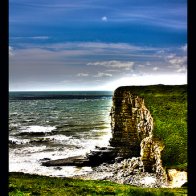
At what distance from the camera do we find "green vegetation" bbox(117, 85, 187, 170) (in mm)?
38350

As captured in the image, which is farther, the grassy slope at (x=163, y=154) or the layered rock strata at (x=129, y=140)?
the layered rock strata at (x=129, y=140)

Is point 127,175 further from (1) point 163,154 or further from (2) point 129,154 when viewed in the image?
(2) point 129,154

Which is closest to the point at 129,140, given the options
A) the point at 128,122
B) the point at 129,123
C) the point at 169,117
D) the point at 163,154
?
the point at 129,123

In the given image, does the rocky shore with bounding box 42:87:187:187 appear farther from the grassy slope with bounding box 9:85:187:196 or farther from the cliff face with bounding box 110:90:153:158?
the grassy slope with bounding box 9:85:187:196

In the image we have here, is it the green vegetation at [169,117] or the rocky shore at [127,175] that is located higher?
the green vegetation at [169,117]

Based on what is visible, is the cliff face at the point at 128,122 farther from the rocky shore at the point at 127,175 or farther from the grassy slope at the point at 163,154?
the rocky shore at the point at 127,175

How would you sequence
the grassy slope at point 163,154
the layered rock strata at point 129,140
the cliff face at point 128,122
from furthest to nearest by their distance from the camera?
1. the cliff face at point 128,122
2. the layered rock strata at point 129,140
3. the grassy slope at point 163,154

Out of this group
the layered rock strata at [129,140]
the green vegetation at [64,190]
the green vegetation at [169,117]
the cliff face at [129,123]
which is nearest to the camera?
the green vegetation at [64,190]

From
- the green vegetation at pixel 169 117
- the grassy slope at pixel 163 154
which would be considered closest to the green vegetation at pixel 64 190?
the grassy slope at pixel 163 154

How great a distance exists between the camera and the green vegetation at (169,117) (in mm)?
38350

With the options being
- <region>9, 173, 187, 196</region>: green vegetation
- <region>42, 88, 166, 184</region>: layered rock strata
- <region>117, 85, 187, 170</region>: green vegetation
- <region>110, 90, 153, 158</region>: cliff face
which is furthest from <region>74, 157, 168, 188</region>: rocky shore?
<region>9, 173, 187, 196</region>: green vegetation

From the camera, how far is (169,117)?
163 feet

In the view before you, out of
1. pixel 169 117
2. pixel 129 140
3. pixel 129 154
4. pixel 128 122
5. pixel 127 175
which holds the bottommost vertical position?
pixel 127 175
